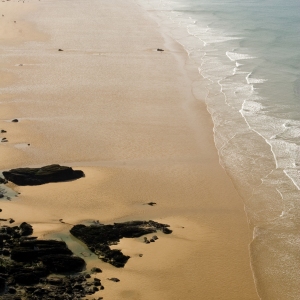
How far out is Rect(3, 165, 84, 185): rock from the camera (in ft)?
64.6

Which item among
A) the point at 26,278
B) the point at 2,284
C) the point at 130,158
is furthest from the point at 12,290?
the point at 130,158

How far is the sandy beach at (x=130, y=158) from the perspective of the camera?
15297mm

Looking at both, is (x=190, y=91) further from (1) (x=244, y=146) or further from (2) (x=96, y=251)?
(2) (x=96, y=251)

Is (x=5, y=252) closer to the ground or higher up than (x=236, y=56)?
closer to the ground

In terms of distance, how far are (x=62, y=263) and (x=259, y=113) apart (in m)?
15.6

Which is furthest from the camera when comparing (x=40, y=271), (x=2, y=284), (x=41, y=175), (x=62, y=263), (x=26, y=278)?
(x=41, y=175)

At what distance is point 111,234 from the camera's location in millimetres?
16297

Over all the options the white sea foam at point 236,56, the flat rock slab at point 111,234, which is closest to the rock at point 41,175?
the flat rock slab at point 111,234

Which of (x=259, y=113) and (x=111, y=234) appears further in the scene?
(x=259, y=113)

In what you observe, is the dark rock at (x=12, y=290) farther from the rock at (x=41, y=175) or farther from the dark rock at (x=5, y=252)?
the rock at (x=41, y=175)

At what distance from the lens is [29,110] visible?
2755cm

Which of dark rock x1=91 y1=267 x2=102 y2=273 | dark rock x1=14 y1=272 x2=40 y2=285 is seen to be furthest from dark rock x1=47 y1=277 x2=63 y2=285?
dark rock x1=91 y1=267 x2=102 y2=273

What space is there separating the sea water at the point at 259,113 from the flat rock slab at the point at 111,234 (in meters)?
3.03

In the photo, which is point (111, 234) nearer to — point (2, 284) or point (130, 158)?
point (2, 284)
